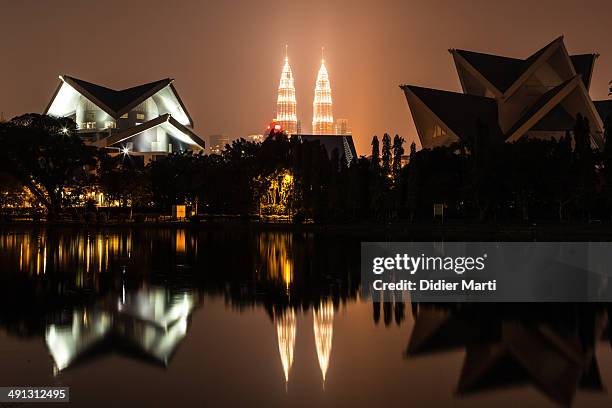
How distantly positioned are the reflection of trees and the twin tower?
11022 centimetres

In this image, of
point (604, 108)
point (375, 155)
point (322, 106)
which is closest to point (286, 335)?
point (375, 155)

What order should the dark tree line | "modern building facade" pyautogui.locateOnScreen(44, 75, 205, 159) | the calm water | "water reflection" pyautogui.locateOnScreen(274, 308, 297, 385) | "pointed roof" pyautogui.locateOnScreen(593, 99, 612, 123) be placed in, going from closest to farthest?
the calm water → "water reflection" pyautogui.locateOnScreen(274, 308, 297, 385) → the dark tree line → "pointed roof" pyautogui.locateOnScreen(593, 99, 612, 123) → "modern building facade" pyautogui.locateOnScreen(44, 75, 205, 159)

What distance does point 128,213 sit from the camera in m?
47.3

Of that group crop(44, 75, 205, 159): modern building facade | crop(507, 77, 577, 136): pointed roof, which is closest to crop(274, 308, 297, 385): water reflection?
crop(507, 77, 577, 136): pointed roof

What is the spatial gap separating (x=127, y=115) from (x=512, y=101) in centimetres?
3538

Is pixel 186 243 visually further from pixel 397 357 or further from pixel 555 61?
pixel 555 61

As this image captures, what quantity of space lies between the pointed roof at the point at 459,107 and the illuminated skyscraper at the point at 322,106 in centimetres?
6446

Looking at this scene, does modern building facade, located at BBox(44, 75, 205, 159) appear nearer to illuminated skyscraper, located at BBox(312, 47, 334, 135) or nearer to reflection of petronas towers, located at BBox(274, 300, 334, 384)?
illuminated skyscraper, located at BBox(312, 47, 334, 135)

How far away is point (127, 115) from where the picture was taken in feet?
A: 237

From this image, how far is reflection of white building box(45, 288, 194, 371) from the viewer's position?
323 inches

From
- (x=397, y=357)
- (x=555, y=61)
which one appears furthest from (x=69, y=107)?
(x=397, y=357)

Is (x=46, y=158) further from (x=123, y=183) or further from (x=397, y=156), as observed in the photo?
(x=397, y=156)

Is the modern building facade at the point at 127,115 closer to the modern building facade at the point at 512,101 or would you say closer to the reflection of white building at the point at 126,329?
the modern building facade at the point at 512,101

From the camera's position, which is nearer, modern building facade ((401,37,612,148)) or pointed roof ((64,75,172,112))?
modern building facade ((401,37,612,148))
